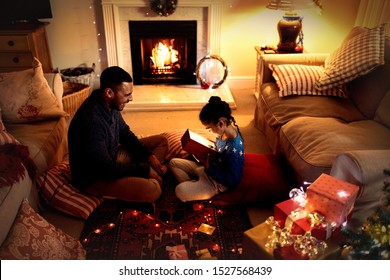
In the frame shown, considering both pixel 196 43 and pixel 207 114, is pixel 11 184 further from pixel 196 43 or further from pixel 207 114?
pixel 196 43

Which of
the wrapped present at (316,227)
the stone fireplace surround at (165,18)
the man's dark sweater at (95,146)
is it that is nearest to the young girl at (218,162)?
the man's dark sweater at (95,146)

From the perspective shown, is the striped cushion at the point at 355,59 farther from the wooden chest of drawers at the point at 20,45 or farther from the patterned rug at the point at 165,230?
the wooden chest of drawers at the point at 20,45

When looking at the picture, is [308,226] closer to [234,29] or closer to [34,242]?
[34,242]

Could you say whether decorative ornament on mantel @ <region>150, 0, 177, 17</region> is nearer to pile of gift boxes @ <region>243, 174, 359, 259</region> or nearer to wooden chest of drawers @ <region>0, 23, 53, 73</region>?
wooden chest of drawers @ <region>0, 23, 53, 73</region>

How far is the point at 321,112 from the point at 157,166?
0.98 meters

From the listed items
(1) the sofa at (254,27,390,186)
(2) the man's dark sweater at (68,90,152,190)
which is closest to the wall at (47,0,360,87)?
(1) the sofa at (254,27,390,186)

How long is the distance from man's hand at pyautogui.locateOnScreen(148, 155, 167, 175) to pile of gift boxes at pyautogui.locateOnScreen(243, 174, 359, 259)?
77 cm

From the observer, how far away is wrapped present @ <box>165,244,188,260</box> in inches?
59.5

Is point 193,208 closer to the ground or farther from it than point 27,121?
closer to the ground

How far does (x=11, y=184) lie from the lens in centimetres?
141

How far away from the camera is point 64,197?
67.7 inches

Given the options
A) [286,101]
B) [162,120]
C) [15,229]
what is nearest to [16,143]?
[15,229]

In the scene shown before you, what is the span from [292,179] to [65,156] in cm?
138
